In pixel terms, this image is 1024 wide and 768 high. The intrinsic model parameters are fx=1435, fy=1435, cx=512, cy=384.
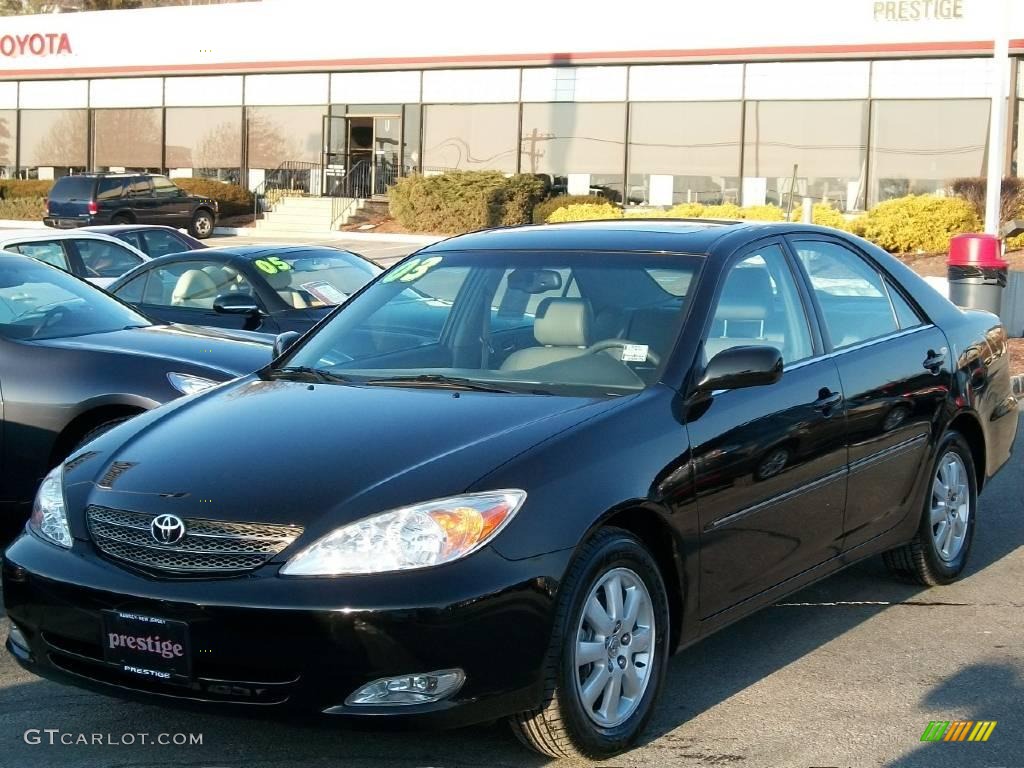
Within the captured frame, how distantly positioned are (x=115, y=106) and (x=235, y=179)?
4.97 meters

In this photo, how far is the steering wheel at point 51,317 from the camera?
743 centimetres

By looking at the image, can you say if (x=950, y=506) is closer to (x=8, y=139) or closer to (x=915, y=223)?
(x=915, y=223)

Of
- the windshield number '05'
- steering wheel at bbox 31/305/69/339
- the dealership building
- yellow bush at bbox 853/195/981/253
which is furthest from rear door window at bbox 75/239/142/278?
the dealership building

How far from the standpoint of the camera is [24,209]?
133 ft

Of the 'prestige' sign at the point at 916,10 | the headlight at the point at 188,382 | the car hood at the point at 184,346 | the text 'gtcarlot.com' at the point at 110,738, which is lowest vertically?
the text 'gtcarlot.com' at the point at 110,738

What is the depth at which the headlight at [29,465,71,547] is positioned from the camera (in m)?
4.41

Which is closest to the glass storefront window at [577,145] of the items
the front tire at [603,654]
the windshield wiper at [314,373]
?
the windshield wiper at [314,373]

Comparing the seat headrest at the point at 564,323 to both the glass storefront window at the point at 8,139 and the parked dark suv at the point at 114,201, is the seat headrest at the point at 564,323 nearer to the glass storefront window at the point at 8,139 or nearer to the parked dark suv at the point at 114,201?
the parked dark suv at the point at 114,201

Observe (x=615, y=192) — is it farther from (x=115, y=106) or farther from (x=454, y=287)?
(x=454, y=287)

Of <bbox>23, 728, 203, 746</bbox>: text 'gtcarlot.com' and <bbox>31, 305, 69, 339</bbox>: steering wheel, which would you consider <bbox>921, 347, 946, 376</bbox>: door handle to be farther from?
<bbox>31, 305, 69, 339</bbox>: steering wheel

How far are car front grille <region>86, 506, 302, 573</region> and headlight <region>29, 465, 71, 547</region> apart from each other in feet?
0.90

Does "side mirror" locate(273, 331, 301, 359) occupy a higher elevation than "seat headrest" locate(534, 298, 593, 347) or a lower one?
lower

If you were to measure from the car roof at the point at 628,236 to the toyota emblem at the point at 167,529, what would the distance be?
203 centimetres

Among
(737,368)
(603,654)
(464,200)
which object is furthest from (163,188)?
(603,654)
